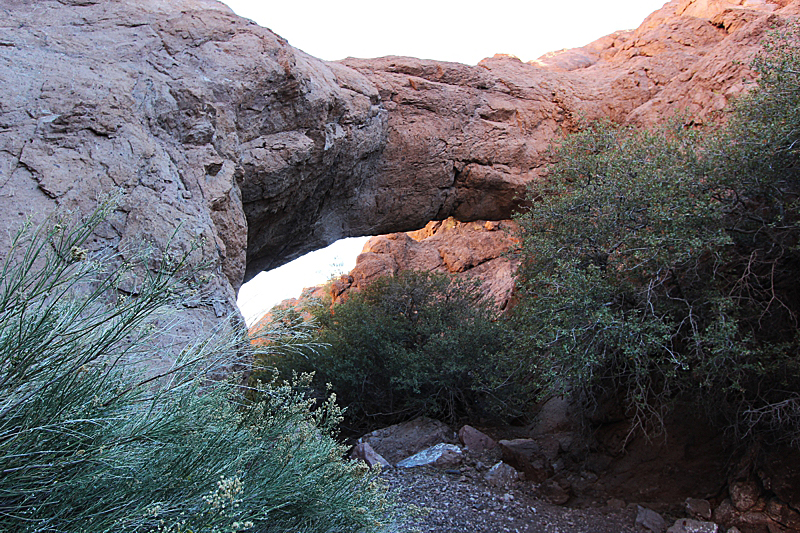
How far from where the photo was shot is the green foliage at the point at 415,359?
28.7 feet

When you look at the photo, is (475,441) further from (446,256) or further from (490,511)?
(446,256)

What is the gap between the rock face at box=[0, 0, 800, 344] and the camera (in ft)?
18.0

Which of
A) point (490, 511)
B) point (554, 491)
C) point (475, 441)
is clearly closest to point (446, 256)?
point (475, 441)

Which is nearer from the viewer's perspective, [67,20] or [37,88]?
[37,88]

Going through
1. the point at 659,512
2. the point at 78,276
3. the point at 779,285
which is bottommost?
the point at 659,512

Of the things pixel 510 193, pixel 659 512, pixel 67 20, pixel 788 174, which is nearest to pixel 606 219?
pixel 788 174

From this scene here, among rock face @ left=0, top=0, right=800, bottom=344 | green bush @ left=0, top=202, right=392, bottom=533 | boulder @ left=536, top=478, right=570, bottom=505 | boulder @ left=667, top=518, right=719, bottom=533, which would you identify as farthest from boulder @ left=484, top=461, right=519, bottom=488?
green bush @ left=0, top=202, right=392, bottom=533

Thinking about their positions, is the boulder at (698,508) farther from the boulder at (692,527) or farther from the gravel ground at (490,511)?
the gravel ground at (490,511)

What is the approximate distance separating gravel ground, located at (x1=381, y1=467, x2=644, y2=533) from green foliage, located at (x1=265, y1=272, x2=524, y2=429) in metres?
1.86

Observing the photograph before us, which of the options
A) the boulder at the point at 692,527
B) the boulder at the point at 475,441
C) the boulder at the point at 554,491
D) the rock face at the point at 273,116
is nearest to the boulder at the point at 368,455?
the boulder at the point at 475,441

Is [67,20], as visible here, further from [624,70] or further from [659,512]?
[624,70]

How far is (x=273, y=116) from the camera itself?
7996mm

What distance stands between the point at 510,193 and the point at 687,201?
540 centimetres

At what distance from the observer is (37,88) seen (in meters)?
5.56
